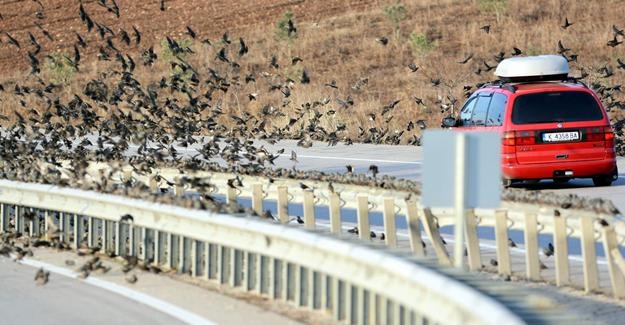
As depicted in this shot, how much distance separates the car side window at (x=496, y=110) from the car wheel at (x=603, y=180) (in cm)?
175

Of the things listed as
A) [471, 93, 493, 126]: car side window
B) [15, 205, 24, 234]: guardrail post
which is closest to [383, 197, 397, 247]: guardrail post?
[15, 205, 24, 234]: guardrail post

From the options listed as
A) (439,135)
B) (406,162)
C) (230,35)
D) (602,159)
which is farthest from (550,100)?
(230,35)

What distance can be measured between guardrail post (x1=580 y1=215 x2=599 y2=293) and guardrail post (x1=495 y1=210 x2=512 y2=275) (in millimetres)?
1107

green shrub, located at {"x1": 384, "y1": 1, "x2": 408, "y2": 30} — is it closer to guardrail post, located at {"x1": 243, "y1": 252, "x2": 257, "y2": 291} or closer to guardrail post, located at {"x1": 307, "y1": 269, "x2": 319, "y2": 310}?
guardrail post, located at {"x1": 243, "y1": 252, "x2": 257, "y2": 291}

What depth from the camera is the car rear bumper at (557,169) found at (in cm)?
2538

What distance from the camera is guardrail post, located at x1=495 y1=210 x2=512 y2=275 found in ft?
54.1

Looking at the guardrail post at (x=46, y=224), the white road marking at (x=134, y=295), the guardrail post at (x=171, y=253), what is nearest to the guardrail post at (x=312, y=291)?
the white road marking at (x=134, y=295)

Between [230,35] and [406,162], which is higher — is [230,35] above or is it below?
above

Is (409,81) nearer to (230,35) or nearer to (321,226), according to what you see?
(230,35)

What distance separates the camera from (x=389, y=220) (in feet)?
59.3

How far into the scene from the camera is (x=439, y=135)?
11.4 meters

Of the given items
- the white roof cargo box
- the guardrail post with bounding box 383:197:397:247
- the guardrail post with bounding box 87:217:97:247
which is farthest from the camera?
the white roof cargo box

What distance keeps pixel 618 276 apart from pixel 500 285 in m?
→ 4.38

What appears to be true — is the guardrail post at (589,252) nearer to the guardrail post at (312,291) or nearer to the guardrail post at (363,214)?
the guardrail post at (312,291)
